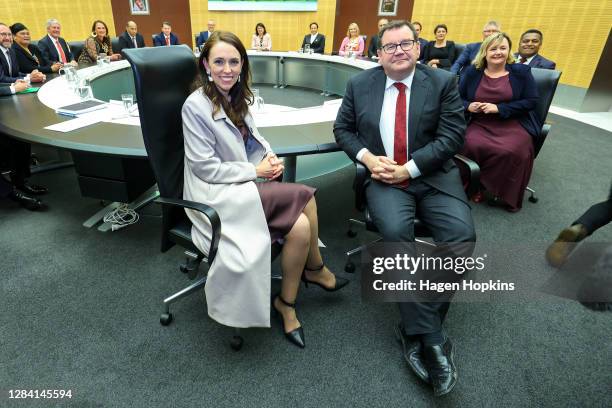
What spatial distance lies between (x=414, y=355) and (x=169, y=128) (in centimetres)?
135

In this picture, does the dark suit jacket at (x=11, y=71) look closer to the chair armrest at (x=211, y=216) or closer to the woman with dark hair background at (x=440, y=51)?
the chair armrest at (x=211, y=216)

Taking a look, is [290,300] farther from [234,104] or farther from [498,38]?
[498,38]

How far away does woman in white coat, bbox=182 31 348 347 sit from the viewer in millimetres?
1350

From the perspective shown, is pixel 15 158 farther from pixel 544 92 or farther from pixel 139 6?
pixel 139 6

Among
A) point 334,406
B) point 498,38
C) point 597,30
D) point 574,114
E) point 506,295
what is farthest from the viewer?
point 574,114

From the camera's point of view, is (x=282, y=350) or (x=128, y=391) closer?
(x=128, y=391)

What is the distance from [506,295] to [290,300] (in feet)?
3.87

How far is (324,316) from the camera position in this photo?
69.1 inches

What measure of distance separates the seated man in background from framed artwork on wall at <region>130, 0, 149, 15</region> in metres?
6.69

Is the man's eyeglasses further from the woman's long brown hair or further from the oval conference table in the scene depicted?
the woman's long brown hair

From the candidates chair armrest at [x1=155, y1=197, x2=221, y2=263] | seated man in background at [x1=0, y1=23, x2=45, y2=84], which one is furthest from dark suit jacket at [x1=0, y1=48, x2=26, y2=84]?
chair armrest at [x1=155, y1=197, x2=221, y2=263]

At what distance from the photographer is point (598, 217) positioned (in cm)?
195

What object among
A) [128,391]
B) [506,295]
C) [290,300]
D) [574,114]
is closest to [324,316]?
[290,300]

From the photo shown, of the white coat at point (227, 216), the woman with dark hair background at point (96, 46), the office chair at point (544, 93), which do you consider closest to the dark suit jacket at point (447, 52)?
the office chair at point (544, 93)
